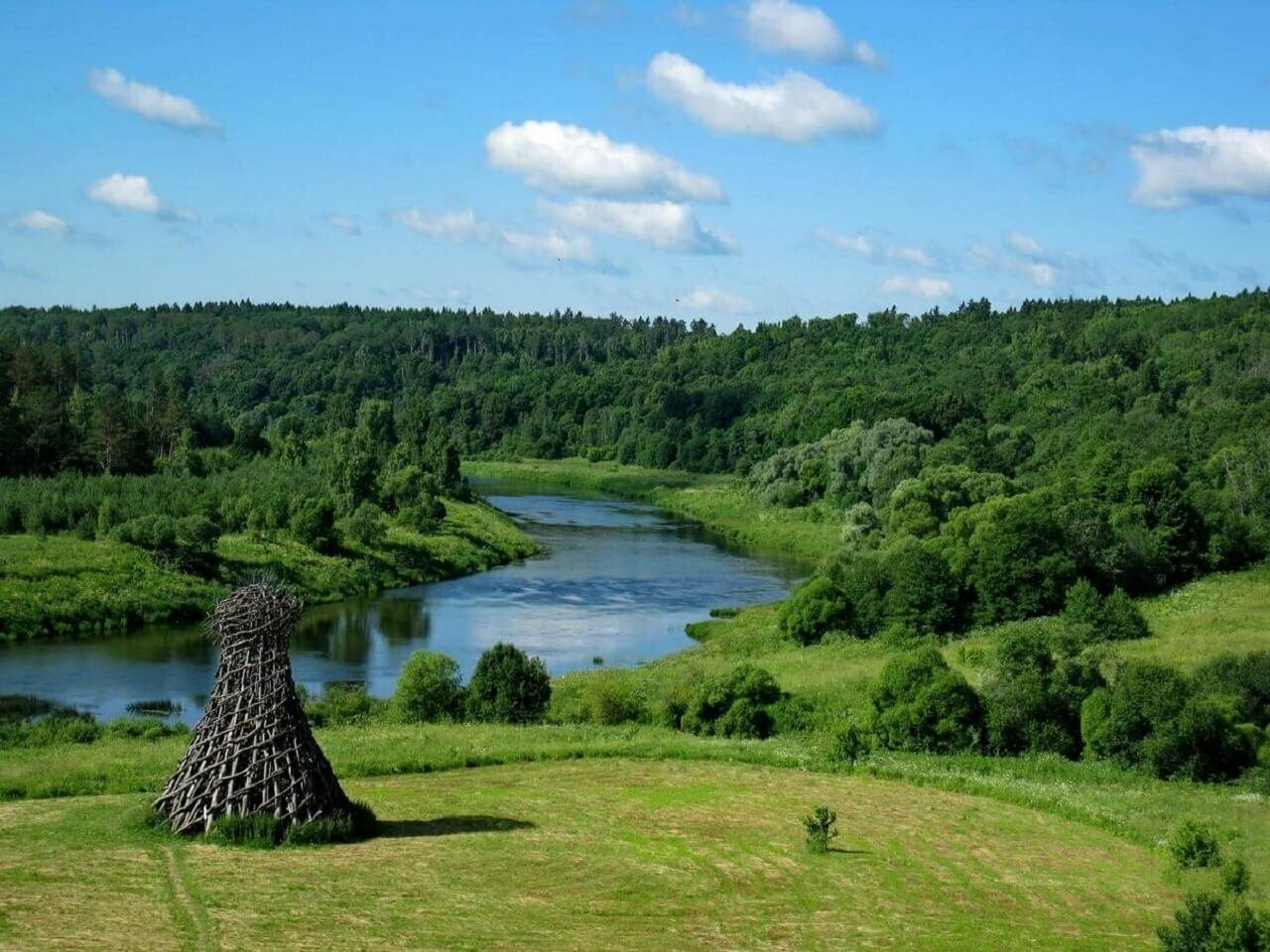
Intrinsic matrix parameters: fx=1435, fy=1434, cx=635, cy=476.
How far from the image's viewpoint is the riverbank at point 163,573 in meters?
64.1

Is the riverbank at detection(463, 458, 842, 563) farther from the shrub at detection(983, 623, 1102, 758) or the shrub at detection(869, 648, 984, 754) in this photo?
the shrub at detection(869, 648, 984, 754)

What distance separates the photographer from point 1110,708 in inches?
1705

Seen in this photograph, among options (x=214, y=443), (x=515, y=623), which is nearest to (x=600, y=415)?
(x=214, y=443)

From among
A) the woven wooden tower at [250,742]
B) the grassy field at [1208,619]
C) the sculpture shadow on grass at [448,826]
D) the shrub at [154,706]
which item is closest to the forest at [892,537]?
the grassy field at [1208,619]

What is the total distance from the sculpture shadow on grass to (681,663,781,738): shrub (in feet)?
46.9

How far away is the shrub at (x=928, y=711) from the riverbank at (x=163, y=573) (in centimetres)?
3393

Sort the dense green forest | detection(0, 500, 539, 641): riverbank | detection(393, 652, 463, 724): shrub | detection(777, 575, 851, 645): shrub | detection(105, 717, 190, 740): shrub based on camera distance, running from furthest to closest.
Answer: the dense green forest < detection(0, 500, 539, 641): riverbank < detection(777, 575, 851, 645): shrub < detection(393, 652, 463, 724): shrub < detection(105, 717, 190, 740): shrub

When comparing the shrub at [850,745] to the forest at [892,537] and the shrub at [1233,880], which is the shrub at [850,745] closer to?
the forest at [892,537]

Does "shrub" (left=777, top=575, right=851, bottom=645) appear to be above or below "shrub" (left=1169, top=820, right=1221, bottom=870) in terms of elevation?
above

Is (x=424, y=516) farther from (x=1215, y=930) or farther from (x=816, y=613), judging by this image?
(x=1215, y=930)

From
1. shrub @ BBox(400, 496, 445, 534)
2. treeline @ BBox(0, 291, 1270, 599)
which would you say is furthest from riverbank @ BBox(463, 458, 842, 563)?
shrub @ BBox(400, 496, 445, 534)

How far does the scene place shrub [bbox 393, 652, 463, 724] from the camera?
47.2 metres

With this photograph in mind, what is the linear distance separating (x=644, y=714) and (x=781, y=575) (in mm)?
41070

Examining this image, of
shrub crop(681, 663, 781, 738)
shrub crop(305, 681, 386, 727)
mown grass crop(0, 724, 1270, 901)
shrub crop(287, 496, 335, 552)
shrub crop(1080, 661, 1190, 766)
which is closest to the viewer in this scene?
mown grass crop(0, 724, 1270, 901)
